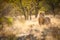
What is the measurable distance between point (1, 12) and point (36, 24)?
73 cm

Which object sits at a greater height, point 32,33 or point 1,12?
point 1,12

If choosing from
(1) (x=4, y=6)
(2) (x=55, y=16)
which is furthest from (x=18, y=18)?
(2) (x=55, y=16)

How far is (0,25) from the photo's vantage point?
2820 mm

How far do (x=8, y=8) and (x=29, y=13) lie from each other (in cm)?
43

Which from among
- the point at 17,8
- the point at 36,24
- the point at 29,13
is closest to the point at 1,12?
the point at 17,8

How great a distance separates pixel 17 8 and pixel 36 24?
0.49 m

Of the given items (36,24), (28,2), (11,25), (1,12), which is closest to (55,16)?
(36,24)

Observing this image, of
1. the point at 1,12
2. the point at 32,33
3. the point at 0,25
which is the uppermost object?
the point at 1,12

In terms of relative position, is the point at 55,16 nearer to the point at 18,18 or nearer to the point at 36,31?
the point at 36,31

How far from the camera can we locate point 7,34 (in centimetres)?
278

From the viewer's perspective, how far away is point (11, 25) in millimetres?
2830

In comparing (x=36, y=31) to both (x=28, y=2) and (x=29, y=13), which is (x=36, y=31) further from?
(x=28, y=2)

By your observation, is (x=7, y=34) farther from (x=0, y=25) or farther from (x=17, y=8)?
(x=17, y=8)

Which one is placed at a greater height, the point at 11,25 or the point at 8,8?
the point at 8,8
